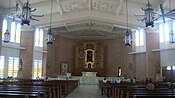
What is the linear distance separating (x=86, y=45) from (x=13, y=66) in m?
11.3

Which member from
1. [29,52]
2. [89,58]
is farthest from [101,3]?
[89,58]

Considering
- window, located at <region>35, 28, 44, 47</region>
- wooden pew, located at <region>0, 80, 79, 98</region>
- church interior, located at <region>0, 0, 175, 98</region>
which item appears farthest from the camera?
window, located at <region>35, 28, 44, 47</region>

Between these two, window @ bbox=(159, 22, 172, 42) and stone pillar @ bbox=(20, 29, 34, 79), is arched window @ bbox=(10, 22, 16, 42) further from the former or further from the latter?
window @ bbox=(159, 22, 172, 42)

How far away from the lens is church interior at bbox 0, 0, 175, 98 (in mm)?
17516

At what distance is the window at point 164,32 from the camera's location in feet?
67.8

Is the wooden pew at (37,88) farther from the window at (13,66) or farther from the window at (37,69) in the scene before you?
the window at (37,69)

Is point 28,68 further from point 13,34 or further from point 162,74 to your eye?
point 162,74

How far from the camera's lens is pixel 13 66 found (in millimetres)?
20250

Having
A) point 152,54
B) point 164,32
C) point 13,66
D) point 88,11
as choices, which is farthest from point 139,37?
point 13,66

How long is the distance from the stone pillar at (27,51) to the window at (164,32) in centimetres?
1348

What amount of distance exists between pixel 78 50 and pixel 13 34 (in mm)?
10132

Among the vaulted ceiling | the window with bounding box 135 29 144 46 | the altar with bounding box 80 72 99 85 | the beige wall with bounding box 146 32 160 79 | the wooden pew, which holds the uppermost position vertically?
the vaulted ceiling

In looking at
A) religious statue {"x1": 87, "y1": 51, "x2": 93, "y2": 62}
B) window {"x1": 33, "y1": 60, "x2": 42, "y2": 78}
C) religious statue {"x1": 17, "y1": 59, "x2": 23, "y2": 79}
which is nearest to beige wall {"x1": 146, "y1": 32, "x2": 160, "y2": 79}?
religious statue {"x1": 87, "y1": 51, "x2": 93, "y2": 62}

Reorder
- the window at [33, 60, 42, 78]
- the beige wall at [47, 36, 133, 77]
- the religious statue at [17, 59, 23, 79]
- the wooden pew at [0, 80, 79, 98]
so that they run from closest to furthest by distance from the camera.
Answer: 1. the wooden pew at [0, 80, 79, 98]
2. the religious statue at [17, 59, 23, 79]
3. the window at [33, 60, 42, 78]
4. the beige wall at [47, 36, 133, 77]
